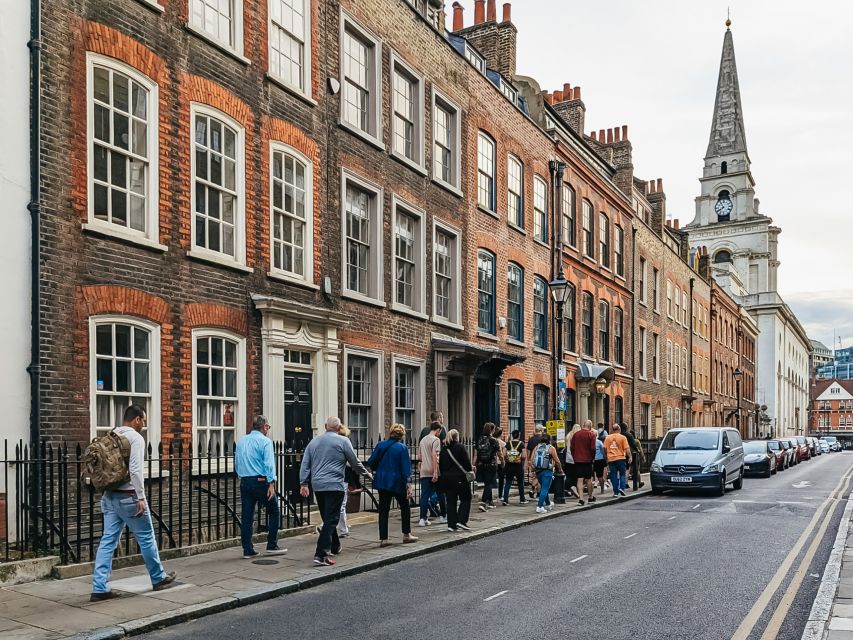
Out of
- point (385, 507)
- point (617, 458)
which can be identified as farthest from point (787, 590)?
point (617, 458)

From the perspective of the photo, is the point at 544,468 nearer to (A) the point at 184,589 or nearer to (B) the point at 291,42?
(B) the point at 291,42

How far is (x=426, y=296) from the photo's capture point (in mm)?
19312

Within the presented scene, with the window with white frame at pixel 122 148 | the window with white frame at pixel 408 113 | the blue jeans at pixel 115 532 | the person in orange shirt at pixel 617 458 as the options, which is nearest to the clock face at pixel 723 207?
the person in orange shirt at pixel 617 458

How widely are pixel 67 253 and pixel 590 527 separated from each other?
972cm

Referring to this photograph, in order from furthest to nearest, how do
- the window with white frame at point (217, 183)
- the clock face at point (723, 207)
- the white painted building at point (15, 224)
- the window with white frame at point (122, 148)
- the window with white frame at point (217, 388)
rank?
1. the clock face at point (723, 207)
2. the window with white frame at point (217, 183)
3. the window with white frame at point (217, 388)
4. the window with white frame at point (122, 148)
5. the white painted building at point (15, 224)

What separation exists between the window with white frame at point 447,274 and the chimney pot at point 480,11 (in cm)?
894

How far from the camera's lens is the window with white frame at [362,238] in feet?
54.5

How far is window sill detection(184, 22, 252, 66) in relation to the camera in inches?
487

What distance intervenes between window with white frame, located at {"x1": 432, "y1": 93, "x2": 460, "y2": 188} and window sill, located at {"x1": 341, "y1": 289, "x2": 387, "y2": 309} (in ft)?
14.2

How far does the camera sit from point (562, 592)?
9.05 metres

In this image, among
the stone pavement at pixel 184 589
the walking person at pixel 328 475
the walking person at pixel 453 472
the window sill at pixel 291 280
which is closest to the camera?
the stone pavement at pixel 184 589

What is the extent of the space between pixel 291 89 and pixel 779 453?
29.4 m

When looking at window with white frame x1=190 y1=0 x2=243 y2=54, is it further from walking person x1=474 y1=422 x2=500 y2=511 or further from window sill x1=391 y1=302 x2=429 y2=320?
walking person x1=474 y1=422 x2=500 y2=511

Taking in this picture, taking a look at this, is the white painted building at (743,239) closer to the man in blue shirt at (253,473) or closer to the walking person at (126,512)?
the man in blue shirt at (253,473)
